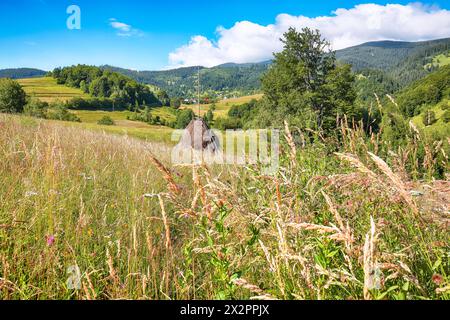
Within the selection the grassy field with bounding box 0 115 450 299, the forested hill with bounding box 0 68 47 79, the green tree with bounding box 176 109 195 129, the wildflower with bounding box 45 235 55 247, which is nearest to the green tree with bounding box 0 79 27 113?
the forested hill with bounding box 0 68 47 79

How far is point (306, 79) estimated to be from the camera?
132 ft

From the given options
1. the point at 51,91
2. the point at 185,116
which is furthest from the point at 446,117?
the point at 51,91

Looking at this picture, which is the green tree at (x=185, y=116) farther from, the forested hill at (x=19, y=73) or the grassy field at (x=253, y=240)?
the forested hill at (x=19, y=73)

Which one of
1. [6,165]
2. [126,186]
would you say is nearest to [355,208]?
[126,186]

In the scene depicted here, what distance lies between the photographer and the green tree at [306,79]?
121ft

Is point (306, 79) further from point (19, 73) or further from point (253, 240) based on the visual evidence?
point (19, 73)

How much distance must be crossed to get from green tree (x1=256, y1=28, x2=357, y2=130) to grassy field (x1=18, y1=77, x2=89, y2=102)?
35.2 meters

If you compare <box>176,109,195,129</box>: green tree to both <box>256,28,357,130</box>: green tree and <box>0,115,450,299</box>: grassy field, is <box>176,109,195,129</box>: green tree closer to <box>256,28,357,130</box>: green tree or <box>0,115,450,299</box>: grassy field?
<box>256,28,357,130</box>: green tree

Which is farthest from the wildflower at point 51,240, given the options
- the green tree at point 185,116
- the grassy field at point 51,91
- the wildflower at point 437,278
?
the grassy field at point 51,91

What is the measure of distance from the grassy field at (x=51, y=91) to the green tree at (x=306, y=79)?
115 feet
